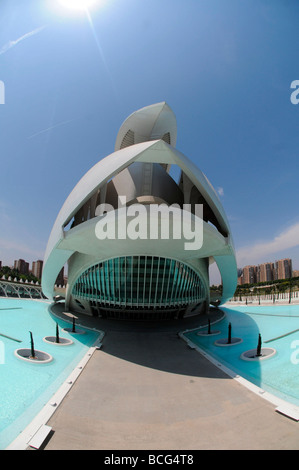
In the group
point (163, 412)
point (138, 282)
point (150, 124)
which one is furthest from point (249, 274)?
point (163, 412)

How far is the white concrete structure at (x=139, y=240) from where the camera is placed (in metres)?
9.86

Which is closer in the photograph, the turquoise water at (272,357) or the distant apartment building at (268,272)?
the turquoise water at (272,357)

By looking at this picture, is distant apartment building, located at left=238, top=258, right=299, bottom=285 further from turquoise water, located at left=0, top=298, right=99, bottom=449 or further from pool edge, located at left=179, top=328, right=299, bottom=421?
turquoise water, located at left=0, top=298, right=99, bottom=449

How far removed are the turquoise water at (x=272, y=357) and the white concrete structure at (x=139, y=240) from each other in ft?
13.6

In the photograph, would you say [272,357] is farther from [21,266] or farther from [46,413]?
[21,266]

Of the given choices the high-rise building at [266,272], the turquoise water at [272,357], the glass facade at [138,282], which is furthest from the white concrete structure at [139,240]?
the high-rise building at [266,272]

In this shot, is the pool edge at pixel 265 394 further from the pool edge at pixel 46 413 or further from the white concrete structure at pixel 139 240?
the white concrete structure at pixel 139 240

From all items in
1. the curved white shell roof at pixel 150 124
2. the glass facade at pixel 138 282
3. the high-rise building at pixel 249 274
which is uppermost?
the curved white shell roof at pixel 150 124

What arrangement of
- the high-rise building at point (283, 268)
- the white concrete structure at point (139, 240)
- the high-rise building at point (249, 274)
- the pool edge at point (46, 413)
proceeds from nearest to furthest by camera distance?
the pool edge at point (46, 413)
the white concrete structure at point (139, 240)
the high-rise building at point (283, 268)
the high-rise building at point (249, 274)

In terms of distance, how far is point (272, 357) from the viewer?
719 cm

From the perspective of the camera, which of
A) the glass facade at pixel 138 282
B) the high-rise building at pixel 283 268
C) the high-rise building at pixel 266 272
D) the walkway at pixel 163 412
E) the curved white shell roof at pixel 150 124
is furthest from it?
the high-rise building at pixel 266 272

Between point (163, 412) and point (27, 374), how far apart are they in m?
4.41
